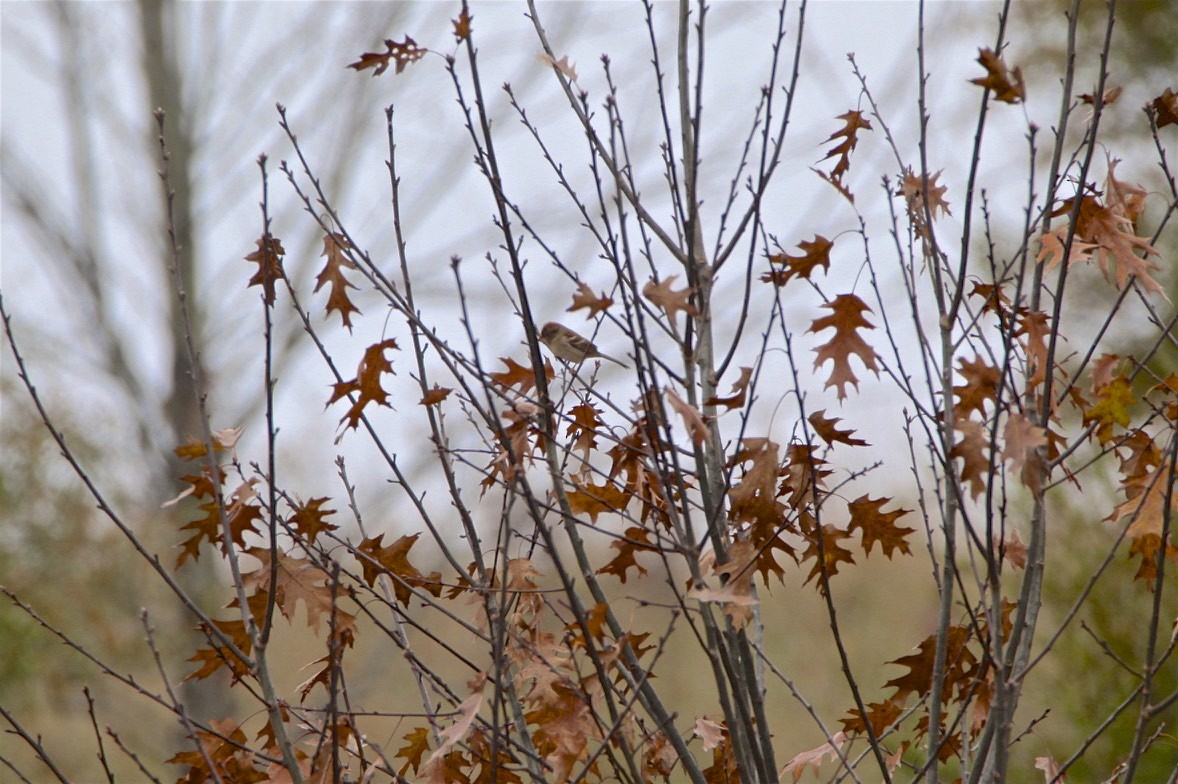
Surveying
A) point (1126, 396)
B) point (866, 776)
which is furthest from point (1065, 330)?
point (1126, 396)

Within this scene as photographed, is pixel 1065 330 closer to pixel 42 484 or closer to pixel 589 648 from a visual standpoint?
pixel 589 648

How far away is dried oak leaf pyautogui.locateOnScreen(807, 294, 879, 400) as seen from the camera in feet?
6.32

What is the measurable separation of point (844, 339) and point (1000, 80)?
1.71ft

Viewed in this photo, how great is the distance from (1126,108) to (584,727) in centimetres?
718

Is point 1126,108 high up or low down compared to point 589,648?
up

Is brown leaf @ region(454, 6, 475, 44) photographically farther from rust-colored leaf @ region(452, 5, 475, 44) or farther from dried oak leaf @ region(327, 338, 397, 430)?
dried oak leaf @ region(327, 338, 397, 430)

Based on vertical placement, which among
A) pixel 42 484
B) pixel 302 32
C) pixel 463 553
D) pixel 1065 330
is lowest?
pixel 1065 330

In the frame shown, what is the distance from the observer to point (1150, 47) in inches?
284

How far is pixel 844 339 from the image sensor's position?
1.94m

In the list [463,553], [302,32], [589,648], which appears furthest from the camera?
[463,553]

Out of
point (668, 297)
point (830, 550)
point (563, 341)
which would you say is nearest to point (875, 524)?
point (830, 550)

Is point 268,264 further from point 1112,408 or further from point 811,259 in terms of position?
point 1112,408

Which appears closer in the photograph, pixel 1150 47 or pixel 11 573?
pixel 1150 47

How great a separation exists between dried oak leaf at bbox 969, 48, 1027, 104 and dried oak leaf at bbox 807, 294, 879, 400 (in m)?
0.43
